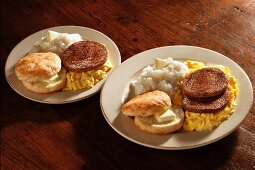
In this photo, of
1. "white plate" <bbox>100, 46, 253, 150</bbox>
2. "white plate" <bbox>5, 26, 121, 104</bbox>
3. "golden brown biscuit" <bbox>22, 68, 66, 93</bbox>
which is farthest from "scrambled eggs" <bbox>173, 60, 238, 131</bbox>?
"golden brown biscuit" <bbox>22, 68, 66, 93</bbox>

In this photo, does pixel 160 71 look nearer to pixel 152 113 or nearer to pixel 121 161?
pixel 152 113

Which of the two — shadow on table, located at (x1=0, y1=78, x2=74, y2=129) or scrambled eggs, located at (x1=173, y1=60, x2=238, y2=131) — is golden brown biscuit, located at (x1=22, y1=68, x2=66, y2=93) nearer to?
shadow on table, located at (x1=0, y1=78, x2=74, y2=129)

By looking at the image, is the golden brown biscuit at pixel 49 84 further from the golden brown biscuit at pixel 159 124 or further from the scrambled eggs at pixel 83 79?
the golden brown biscuit at pixel 159 124

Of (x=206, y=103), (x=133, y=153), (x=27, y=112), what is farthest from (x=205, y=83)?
(x=27, y=112)

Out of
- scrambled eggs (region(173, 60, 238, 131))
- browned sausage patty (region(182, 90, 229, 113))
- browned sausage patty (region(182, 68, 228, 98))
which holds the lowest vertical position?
scrambled eggs (region(173, 60, 238, 131))

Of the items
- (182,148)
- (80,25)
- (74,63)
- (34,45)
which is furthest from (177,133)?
(80,25)

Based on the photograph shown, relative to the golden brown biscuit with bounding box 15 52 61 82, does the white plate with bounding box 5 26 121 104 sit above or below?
below

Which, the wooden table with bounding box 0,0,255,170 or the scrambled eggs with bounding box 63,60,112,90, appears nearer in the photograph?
the wooden table with bounding box 0,0,255,170
